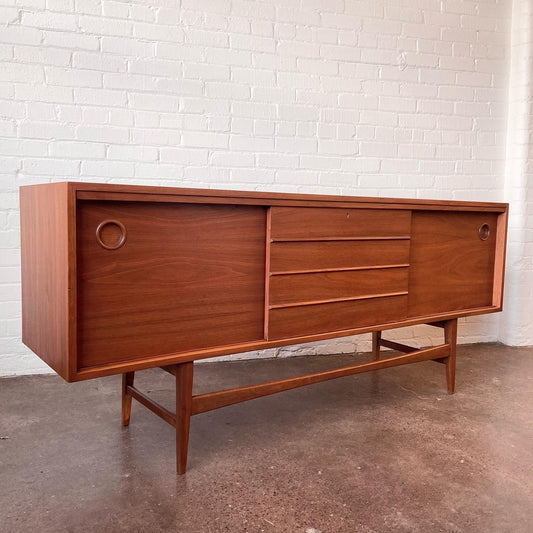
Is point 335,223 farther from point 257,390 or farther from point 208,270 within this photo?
point 257,390

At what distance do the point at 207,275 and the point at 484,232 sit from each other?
1.59 metres

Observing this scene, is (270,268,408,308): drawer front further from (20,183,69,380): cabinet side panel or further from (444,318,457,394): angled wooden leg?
(20,183,69,380): cabinet side panel

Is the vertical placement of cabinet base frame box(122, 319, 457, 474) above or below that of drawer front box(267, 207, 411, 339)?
below

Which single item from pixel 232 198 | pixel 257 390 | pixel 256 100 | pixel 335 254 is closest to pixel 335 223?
pixel 335 254

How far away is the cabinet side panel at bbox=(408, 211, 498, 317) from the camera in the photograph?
103 inches

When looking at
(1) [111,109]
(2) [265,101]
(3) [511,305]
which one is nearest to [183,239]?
(1) [111,109]

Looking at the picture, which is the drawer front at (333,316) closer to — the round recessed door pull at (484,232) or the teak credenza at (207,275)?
the teak credenza at (207,275)

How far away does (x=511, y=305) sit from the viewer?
158 inches

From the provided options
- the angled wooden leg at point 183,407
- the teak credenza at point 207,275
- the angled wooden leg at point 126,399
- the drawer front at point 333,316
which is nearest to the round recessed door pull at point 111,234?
the teak credenza at point 207,275

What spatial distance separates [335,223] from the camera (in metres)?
2.24

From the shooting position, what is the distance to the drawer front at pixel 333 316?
7.01 feet

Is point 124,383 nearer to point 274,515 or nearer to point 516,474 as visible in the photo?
point 274,515

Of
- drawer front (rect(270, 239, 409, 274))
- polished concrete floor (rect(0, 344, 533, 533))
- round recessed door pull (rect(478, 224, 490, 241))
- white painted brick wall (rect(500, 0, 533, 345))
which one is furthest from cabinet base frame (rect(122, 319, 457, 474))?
white painted brick wall (rect(500, 0, 533, 345))

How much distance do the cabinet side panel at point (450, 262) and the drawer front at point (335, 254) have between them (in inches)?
5.9
